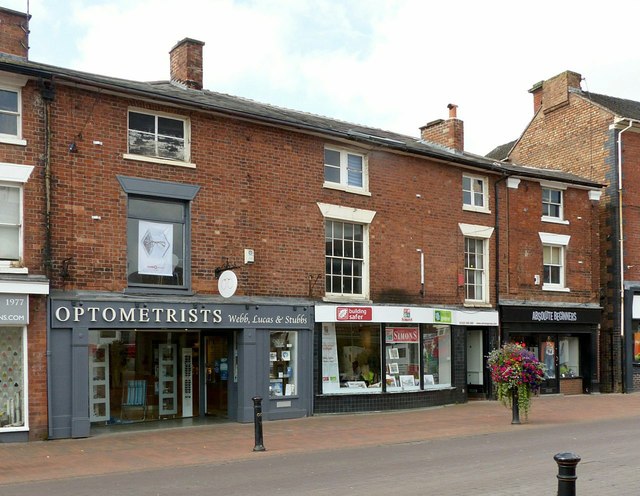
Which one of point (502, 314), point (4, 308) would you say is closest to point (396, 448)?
point (4, 308)

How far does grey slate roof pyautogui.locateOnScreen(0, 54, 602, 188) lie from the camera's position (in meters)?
15.6

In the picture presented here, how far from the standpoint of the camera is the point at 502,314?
2347 centimetres

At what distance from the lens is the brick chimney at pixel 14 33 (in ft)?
53.5

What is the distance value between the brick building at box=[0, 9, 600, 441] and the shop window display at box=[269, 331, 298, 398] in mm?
44

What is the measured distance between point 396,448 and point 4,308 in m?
7.76

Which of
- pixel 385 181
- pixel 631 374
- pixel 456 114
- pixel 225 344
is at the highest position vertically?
pixel 456 114

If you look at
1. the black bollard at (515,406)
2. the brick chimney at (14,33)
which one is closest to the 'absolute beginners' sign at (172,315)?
the black bollard at (515,406)

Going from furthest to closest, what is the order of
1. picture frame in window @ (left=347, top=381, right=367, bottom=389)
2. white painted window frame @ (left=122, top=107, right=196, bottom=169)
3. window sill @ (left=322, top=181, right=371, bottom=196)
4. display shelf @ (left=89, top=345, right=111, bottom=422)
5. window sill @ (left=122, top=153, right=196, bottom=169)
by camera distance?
1. picture frame in window @ (left=347, top=381, right=367, bottom=389)
2. window sill @ (left=322, top=181, right=371, bottom=196)
3. display shelf @ (left=89, top=345, right=111, bottom=422)
4. white painted window frame @ (left=122, top=107, right=196, bottom=169)
5. window sill @ (left=122, top=153, right=196, bottom=169)

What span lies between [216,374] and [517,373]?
7.13 metres

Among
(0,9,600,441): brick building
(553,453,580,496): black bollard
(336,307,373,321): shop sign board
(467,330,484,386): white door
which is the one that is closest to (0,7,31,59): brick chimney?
(0,9,600,441): brick building

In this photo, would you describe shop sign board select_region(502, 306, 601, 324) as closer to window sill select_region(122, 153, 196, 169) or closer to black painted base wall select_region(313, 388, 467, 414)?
black painted base wall select_region(313, 388, 467, 414)

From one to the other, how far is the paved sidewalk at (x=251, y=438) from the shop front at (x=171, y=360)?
743mm

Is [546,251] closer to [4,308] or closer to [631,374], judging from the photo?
[631,374]

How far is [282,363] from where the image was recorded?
61.2 feet
